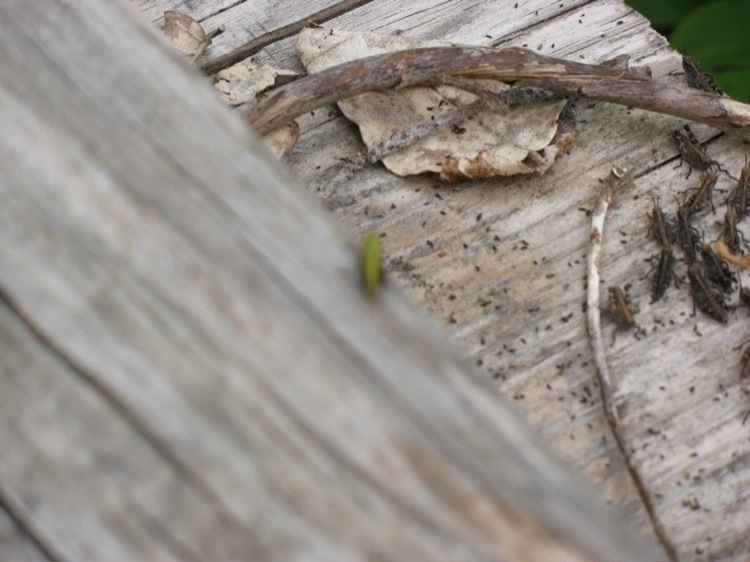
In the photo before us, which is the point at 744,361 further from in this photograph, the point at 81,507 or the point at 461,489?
the point at 81,507

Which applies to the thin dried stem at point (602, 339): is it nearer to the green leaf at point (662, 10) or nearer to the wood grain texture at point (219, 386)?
the wood grain texture at point (219, 386)

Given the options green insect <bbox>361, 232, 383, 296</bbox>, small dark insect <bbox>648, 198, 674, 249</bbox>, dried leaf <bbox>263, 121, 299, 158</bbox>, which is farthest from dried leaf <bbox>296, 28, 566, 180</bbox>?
green insect <bbox>361, 232, 383, 296</bbox>

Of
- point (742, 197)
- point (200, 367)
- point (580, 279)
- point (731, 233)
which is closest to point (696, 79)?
point (742, 197)

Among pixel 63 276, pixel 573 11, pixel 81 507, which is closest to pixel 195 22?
pixel 573 11

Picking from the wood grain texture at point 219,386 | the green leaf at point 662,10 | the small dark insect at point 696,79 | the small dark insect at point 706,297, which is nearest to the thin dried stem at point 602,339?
the small dark insect at point 706,297

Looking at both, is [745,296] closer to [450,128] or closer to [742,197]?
[742,197]

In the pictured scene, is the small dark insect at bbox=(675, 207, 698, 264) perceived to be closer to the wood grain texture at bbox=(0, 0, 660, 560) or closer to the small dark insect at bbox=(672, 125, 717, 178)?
the small dark insect at bbox=(672, 125, 717, 178)
